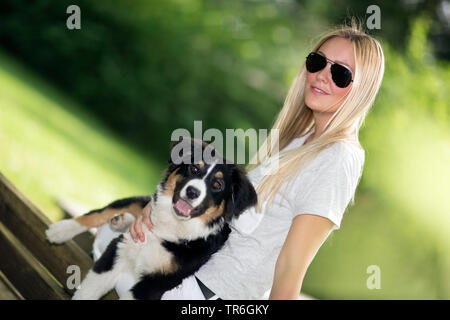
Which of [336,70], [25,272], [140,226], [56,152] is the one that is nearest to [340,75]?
[336,70]

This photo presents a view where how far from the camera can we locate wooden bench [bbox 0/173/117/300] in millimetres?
2730

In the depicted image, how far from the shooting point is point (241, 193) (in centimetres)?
260

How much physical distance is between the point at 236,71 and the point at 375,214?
15.4 feet

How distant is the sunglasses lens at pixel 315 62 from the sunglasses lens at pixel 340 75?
81 mm

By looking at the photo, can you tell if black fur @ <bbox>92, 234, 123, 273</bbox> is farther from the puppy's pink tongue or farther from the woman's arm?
the woman's arm

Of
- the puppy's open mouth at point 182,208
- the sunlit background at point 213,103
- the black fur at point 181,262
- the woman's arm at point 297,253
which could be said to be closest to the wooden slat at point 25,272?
the black fur at point 181,262

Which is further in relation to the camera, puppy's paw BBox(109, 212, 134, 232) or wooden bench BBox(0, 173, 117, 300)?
puppy's paw BBox(109, 212, 134, 232)

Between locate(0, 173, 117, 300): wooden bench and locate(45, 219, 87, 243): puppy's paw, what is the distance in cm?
4

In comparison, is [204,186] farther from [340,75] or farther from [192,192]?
[340,75]

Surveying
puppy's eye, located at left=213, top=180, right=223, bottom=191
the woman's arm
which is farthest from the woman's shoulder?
puppy's eye, located at left=213, top=180, right=223, bottom=191

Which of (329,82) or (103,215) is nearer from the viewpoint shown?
(329,82)

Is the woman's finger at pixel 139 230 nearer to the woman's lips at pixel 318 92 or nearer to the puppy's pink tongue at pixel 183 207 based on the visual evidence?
the puppy's pink tongue at pixel 183 207

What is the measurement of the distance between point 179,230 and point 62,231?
78 cm
